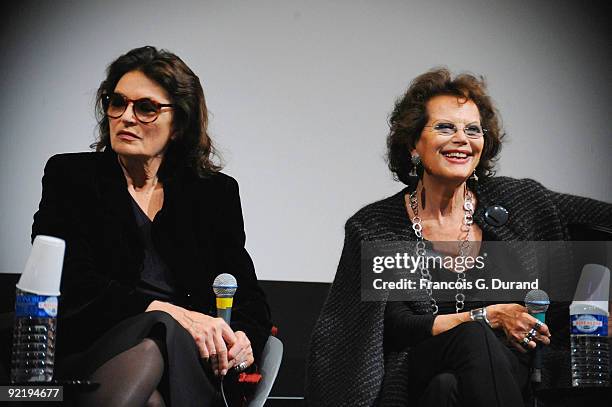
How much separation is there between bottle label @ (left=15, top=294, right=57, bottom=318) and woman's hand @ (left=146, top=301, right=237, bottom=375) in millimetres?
449

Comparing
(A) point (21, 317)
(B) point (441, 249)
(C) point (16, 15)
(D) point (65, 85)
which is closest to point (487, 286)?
(B) point (441, 249)

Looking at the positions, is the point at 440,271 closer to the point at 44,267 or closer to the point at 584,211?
the point at 584,211

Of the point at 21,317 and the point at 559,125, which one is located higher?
the point at 559,125

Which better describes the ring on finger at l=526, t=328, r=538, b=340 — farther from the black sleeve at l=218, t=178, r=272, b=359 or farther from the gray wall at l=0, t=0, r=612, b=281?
the gray wall at l=0, t=0, r=612, b=281

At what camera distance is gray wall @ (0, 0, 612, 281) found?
3398mm

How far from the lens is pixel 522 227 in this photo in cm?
280

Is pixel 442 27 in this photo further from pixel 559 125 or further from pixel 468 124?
pixel 468 124

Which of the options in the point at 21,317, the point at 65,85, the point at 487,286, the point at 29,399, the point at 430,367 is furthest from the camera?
the point at 65,85

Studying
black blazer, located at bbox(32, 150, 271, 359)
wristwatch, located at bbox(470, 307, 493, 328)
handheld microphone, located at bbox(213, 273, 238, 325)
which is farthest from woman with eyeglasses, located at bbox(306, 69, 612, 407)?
handheld microphone, located at bbox(213, 273, 238, 325)

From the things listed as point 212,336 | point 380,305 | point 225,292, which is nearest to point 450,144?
point 380,305

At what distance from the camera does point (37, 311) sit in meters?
1.95

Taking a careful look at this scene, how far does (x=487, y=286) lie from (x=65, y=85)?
1.71m

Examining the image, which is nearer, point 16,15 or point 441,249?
point 441,249

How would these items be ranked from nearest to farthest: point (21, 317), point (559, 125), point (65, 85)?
1. point (21, 317)
2. point (65, 85)
3. point (559, 125)
